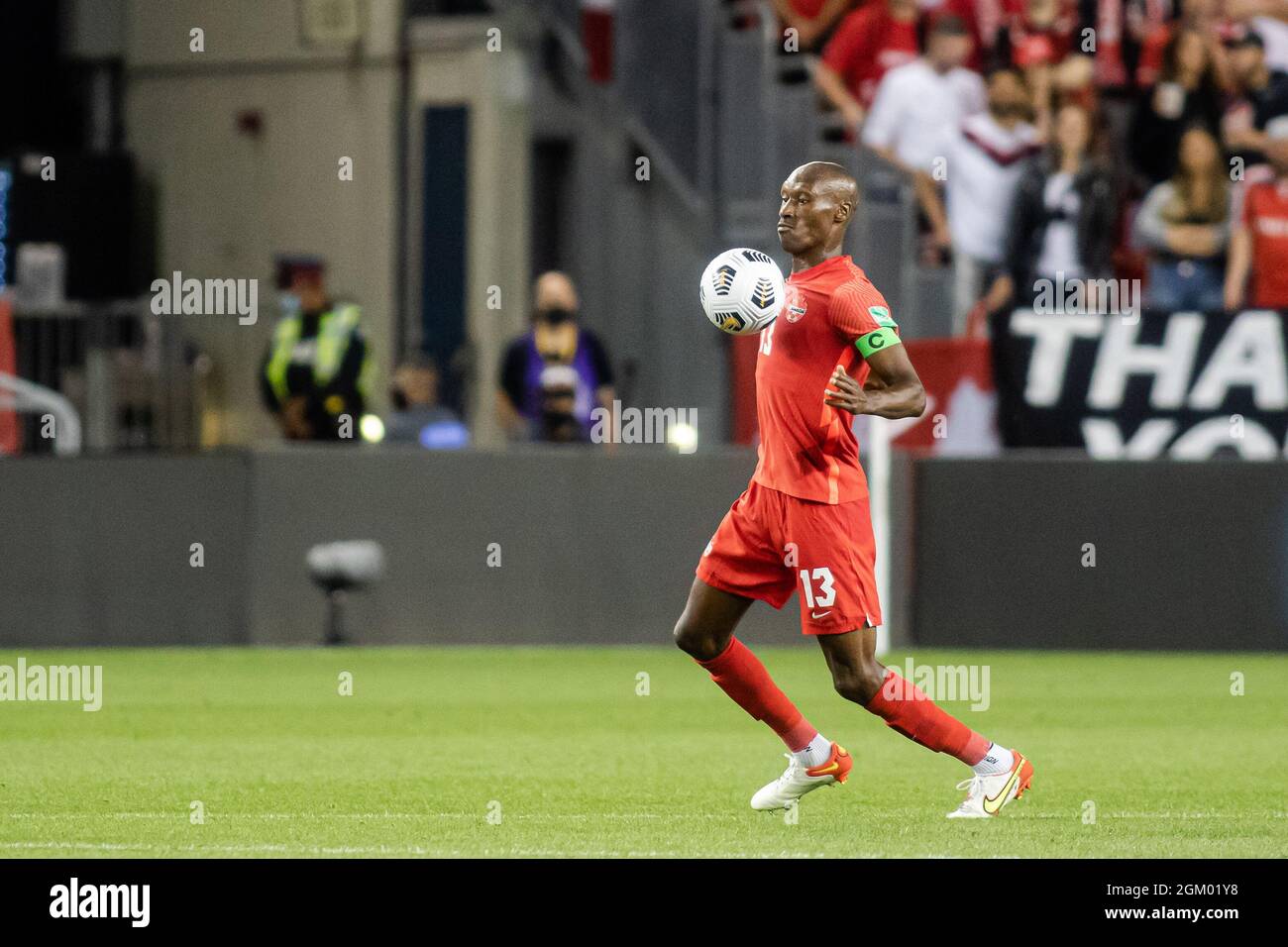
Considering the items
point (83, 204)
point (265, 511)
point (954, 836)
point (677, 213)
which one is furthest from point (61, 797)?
point (83, 204)

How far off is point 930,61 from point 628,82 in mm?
4010

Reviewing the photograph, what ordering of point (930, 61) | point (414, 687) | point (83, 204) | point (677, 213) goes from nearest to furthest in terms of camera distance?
point (414, 687)
point (930, 61)
point (677, 213)
point (83, 204)

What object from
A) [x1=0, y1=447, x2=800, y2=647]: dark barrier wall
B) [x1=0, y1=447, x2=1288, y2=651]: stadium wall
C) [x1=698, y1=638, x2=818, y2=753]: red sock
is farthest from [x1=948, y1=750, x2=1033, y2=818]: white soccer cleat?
[x1=0, y1=447, x2=800, y2=647]: dark barrier wall

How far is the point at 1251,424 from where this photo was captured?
17.4m

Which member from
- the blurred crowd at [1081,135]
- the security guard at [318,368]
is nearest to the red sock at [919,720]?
the blurred crowd at [1081,135]

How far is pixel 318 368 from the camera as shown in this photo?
18.4 metres

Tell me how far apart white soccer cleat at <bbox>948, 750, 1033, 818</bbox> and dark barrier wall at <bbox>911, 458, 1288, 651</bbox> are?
7.97m

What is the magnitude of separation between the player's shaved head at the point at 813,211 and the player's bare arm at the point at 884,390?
0.47 m

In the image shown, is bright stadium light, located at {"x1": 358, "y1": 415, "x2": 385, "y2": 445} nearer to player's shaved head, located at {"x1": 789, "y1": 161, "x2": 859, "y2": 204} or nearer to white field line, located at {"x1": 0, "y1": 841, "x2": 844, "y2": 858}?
player's shaved head, located at {"x1": 789, "y1": 161, "x2": 859, "y2": 204}

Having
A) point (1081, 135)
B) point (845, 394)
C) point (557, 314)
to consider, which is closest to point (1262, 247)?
point (1081, 135)

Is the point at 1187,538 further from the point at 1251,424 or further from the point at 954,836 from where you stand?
the point at 954,836

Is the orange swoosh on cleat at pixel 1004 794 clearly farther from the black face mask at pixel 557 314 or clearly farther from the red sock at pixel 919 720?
the black face mask at pixel 557 314

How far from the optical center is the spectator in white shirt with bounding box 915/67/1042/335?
18.4 meters

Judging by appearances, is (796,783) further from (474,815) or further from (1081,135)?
(1081,135)
